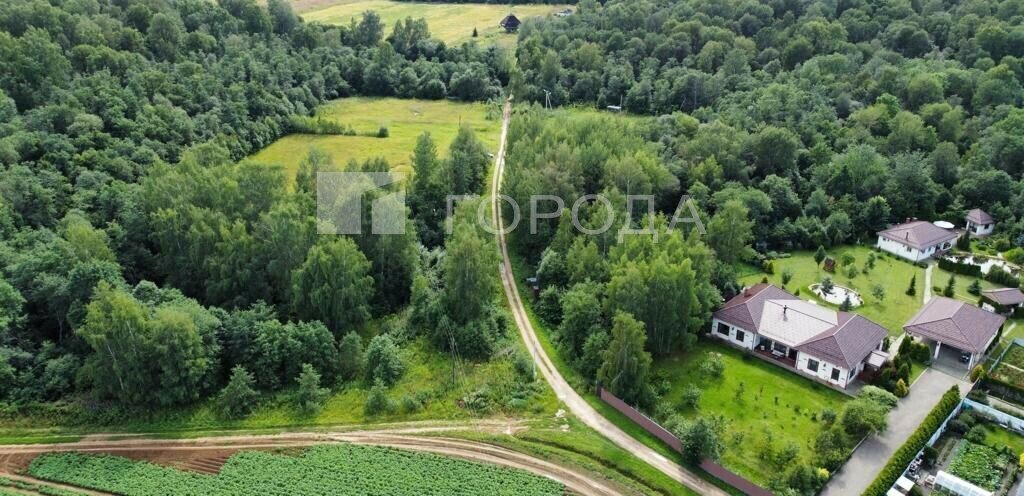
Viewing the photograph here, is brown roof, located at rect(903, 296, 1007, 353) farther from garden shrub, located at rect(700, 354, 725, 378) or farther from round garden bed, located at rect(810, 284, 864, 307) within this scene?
garden shrub, located at rect(700, 354, 725, 378)

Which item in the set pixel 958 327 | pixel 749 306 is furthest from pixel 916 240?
pixel 749 306

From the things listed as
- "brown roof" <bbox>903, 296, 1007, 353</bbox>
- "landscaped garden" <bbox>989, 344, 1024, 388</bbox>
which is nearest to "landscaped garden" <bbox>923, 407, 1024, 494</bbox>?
"landscaped garden" <bbox>989, 344, 1024, 388</bbox>

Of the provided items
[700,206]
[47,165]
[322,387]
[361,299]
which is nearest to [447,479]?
[322,387]

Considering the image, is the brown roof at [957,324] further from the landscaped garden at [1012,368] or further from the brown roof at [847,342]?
the brown roof at [847,342]

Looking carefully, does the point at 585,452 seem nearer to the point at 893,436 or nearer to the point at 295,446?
the point at 295,446

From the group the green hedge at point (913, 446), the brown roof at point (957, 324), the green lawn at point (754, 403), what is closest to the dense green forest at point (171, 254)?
the green lawn at point (754, 403)

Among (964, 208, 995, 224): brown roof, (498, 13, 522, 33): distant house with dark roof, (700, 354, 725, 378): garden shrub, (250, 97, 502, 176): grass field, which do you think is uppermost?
(498, 13, 522, 33): distant house with dark roof
